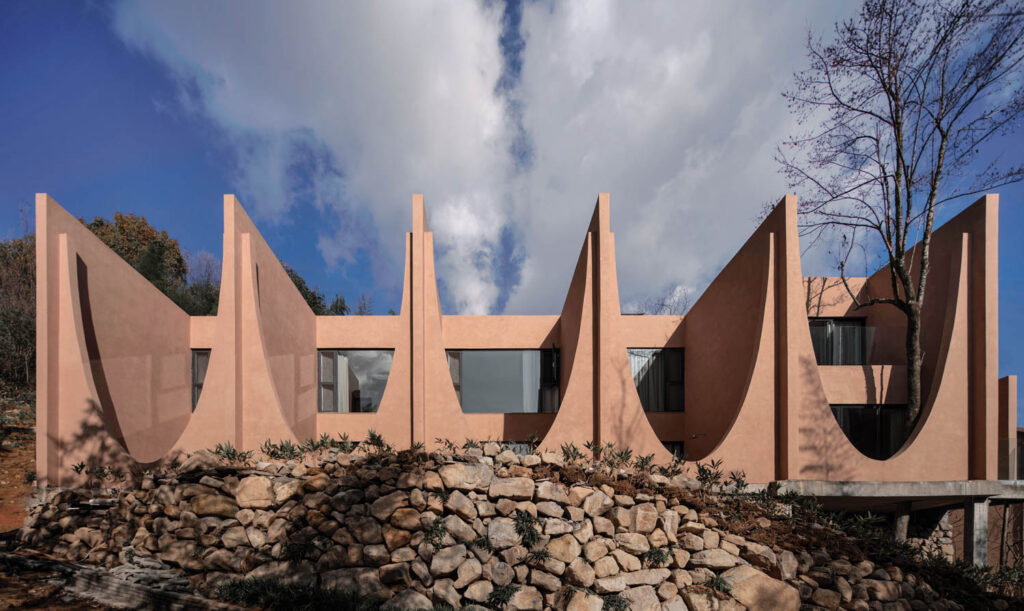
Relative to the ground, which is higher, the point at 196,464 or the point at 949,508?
the point at 196,464

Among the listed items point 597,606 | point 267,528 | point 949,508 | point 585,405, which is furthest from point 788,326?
point 267,528

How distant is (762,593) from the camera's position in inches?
245

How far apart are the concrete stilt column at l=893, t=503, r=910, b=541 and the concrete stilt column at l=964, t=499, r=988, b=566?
1044 mm

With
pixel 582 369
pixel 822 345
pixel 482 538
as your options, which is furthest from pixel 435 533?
pixel 822 345

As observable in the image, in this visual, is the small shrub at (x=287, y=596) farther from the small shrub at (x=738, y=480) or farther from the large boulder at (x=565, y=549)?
the small shrub at (x=738, y=480)

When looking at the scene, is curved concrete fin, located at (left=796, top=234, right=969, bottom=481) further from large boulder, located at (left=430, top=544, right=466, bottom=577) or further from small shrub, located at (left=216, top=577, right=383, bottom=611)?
small shrub, located at (left=216, top=577, right=383, bottom=611)

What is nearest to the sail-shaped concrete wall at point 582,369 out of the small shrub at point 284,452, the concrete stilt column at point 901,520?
the small shrub at point 284,452

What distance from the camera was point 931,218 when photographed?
1061 cm

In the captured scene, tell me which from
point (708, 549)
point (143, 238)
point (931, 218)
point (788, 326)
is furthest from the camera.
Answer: point (143, 238)

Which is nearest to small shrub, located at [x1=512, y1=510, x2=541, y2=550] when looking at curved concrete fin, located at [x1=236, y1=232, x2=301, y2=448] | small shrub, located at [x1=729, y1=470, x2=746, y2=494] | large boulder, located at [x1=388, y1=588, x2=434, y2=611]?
large boulder, located at [x1=388, y1=588, x2=434, y2=611]

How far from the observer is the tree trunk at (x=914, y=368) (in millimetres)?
10328

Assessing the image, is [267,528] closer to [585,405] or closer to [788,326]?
[585,405]

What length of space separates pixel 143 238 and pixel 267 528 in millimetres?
34274

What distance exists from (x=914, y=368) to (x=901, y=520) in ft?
12.5
